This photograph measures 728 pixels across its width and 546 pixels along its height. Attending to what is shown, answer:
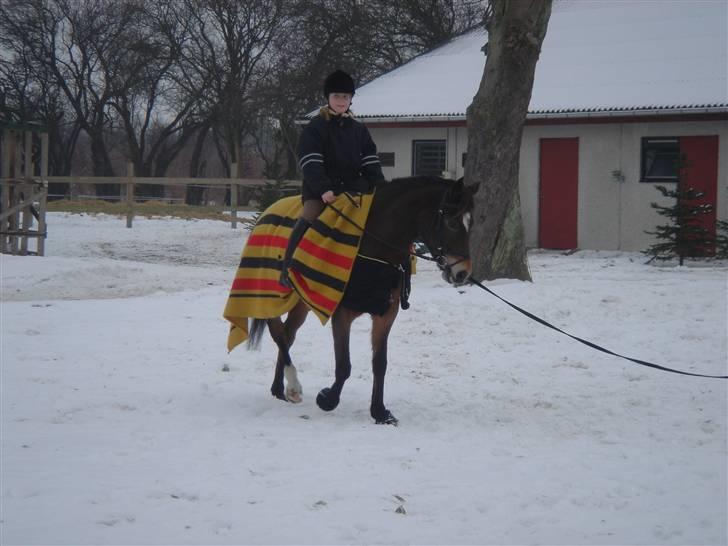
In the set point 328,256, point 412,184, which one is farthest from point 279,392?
point 412,184

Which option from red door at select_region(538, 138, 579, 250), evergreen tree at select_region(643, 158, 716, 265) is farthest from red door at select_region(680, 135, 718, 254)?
red door at select_region(538, 138, 579, 250)

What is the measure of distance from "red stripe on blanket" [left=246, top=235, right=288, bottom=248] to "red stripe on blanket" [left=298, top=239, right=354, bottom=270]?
37 cm

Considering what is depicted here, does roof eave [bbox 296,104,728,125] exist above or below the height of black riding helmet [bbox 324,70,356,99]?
above

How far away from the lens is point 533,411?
7.25 meters

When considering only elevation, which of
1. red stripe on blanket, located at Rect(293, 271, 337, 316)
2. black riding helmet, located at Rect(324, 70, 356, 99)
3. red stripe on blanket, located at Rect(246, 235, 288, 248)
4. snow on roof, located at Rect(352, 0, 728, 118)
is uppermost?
snow on roof, located at Rect(352, 0, 728, 118)

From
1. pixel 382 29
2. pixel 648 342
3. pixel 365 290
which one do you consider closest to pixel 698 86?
pixel 648 342

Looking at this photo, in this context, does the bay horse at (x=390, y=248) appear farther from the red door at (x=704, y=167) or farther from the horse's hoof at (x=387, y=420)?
the red door at (x=704, y=167)

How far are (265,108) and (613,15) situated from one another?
18744 mm

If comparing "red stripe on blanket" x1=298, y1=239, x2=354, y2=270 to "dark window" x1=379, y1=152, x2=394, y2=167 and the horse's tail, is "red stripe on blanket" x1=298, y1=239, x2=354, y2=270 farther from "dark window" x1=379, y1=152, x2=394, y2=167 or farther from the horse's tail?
"dark window" x1=379, y1=152, x2=394, y2=167

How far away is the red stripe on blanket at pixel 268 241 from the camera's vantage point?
7.08m

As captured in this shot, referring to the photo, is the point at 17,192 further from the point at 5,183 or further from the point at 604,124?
the point at 604,124

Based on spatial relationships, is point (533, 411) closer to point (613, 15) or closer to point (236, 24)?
point (613, 15)

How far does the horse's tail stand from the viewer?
7.55 metres

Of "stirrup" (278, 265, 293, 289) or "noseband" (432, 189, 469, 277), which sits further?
"stirrup" (278, 265, 293, 289)
